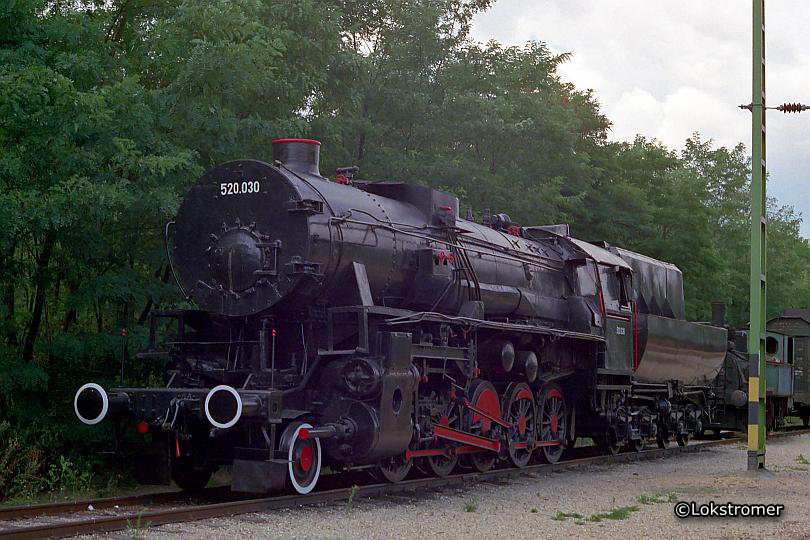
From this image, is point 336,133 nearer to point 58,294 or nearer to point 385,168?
point 385,168

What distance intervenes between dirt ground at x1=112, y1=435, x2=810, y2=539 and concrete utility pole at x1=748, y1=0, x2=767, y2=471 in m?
0.70

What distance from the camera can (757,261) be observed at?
14.2m

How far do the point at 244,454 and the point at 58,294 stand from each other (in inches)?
254

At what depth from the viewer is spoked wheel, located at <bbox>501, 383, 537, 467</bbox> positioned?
1333cm

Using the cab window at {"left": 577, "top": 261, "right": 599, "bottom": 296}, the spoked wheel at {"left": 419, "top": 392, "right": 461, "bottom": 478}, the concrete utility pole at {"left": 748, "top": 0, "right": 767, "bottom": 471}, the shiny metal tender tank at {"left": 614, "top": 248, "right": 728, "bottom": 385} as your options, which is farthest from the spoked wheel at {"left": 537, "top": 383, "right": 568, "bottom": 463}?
the concrete utility pole at {"left": 748, "top": 0, "right": 767, "bottom": 471}

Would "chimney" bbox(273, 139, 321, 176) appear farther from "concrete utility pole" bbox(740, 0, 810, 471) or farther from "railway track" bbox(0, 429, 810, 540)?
"concrete utility pole" bbox(740, 0, 810, 471)

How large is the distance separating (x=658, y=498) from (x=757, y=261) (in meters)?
4.93

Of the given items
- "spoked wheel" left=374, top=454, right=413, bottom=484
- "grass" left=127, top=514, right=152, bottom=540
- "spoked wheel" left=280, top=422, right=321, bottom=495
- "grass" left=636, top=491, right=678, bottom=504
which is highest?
"spoked wheel" left=280, top=422, right=321, bottom=495

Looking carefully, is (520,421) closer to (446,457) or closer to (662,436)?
(446,457)

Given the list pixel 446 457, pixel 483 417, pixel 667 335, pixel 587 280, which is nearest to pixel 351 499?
pixel 446 457

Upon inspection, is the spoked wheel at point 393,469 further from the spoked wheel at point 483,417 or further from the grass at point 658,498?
the grass at point 658,498

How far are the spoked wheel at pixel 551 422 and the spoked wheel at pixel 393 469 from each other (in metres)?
3.46

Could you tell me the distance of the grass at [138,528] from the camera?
7.58 metres

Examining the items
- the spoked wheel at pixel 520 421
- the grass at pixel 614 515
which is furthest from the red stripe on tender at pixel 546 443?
the grass at pixel 614 515
